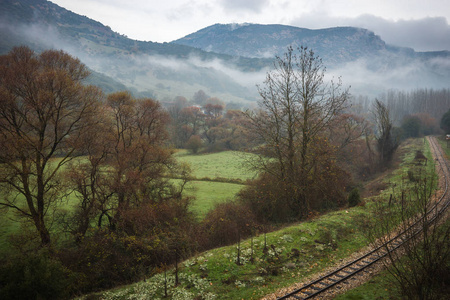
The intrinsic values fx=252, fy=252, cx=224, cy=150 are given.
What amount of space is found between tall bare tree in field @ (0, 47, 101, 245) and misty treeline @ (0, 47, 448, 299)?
0.08m

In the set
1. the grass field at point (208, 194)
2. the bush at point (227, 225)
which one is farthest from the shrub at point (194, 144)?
the bush at point (227, 225)

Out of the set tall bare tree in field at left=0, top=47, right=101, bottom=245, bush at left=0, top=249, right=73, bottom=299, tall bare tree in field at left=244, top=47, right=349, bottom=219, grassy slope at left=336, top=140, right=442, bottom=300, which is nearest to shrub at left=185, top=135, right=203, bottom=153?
tall bare tree in field at left=244, top=47, right=349, bottom=219

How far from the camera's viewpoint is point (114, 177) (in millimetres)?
22078

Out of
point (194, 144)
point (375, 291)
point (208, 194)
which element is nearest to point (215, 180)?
point (208, 194)

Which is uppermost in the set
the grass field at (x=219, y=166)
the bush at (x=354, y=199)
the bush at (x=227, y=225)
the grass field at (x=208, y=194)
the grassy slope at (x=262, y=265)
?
the bush at (x=354, y=199)

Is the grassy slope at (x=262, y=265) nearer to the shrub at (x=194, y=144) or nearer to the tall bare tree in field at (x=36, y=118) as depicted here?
the tall bare tree in field at (x=36, y=118)

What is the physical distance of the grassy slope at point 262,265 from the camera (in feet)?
40.8

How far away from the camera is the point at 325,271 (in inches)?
526

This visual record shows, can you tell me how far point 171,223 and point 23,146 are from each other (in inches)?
481

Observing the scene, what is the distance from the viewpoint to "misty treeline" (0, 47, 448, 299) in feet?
53.5

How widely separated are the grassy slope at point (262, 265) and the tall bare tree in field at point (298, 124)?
15.4ft

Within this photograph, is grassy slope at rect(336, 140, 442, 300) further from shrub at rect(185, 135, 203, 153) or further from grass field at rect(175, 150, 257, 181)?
shrub at rect(185, 135, 203, 153)

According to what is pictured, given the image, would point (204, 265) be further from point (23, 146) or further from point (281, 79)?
point (281, 79)

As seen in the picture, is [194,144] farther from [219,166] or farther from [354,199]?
[354,199]
